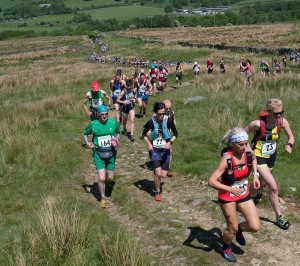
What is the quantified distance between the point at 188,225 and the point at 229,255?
1.31 meters

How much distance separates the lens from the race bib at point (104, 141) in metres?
7.90

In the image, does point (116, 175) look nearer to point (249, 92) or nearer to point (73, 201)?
point (73, 201)

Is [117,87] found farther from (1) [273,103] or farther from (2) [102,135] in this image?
(1) [273,103]

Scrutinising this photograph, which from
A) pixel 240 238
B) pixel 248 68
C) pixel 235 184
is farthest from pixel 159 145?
pixel 248 68

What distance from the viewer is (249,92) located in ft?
58.0

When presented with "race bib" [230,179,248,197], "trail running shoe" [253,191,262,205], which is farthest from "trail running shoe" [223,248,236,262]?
"trail running shoe" [253,191,262,205]

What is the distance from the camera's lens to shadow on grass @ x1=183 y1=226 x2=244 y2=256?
242 inches

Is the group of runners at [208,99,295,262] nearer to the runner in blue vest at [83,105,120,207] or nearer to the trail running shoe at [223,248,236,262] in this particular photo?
the trail running shoe at [223,248,236,262]

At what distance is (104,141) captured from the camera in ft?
25.9

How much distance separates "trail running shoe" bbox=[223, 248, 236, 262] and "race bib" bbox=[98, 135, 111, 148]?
317 centimetres

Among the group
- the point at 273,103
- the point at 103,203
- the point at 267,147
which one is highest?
the point at 273,103

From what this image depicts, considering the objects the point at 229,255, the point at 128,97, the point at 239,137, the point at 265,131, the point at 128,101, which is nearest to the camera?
the point at 239,137

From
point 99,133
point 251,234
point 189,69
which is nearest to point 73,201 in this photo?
point 99,133

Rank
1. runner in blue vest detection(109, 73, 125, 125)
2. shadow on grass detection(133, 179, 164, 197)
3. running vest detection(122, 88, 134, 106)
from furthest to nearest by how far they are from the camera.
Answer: runner in blue vest detection(109, 73, 125, 125)
running vest detection(122, 88, 134, 106)
shadow on grass detection(133, 179, 164, 197)
